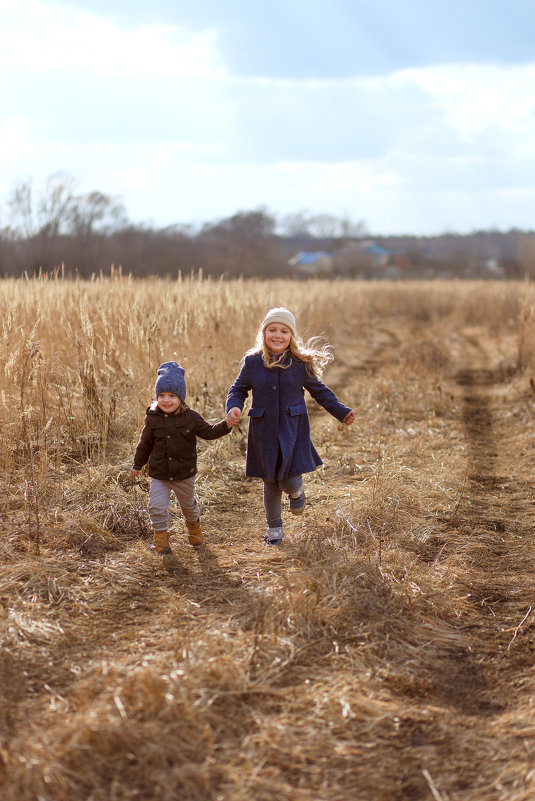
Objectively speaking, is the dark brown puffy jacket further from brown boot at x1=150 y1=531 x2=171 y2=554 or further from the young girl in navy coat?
brown boot at x1=150 y1=531 x2=171 y2=554

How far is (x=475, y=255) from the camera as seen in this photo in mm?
68438

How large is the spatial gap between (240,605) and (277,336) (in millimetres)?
1537

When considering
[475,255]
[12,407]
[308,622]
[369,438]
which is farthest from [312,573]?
[475,255]

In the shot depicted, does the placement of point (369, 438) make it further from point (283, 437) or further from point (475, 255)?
point (475, 255)

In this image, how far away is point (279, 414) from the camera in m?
4.28

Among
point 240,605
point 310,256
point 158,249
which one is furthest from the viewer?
point 310,256

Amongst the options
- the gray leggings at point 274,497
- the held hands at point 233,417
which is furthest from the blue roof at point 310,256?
the held hands at point 233,417

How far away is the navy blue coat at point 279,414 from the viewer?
13.9 ft

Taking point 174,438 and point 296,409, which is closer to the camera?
point 174,438

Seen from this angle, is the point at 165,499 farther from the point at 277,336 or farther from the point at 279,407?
the point at 277,336

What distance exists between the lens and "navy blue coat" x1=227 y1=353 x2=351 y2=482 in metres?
4.24

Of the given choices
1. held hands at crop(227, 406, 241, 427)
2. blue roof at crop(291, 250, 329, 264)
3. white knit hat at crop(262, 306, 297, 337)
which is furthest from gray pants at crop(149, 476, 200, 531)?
blue roof at crop(291, 250, 329, 264)

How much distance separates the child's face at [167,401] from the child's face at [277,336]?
62cm

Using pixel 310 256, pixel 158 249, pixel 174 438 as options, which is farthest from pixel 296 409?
pixel 310 256
